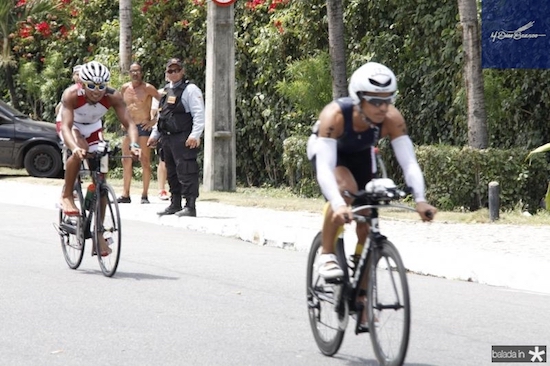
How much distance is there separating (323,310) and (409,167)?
43.4 inches

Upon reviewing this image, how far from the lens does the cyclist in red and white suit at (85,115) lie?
1122 centimetres

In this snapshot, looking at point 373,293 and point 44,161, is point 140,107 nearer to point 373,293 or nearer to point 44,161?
point 44,161

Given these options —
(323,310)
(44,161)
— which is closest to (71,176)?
(323,310)

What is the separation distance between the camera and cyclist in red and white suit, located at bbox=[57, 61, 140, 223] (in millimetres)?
11219

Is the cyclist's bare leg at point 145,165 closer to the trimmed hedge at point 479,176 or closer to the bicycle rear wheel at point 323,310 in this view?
the trimmed hedge at point 479,176

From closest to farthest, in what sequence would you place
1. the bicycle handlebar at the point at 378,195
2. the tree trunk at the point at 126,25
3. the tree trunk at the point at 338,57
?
1. the bicycle handlebar at the point at 378,195
2. the tree trunk at the point at 338,57
3. the tree trunk at the point at 126,25

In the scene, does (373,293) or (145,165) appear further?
(145,165)

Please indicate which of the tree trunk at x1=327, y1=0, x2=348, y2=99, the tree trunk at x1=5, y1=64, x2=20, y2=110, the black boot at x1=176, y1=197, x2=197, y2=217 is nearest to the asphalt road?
the black boot at x1=176, y1=197, x2=197, y2=217

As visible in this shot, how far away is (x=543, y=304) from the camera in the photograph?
389 inches

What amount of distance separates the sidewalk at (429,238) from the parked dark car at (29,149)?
4981mm

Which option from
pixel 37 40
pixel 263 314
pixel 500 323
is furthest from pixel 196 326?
pixel 37 40

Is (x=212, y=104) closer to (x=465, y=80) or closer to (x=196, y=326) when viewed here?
(x=465, y=80)

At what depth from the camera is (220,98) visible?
62.8 feet

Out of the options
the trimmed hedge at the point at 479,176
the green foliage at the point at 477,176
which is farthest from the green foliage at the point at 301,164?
the green foliage at the point at 477,176
